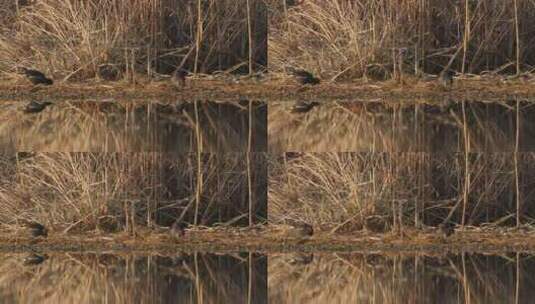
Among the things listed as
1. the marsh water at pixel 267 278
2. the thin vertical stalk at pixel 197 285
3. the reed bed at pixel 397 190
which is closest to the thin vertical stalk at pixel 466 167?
the reed bed at pixel 397 190

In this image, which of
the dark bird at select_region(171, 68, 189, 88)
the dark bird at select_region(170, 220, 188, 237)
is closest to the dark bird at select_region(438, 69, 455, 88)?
the dark bird at select_region(171, 68, 189, 88)

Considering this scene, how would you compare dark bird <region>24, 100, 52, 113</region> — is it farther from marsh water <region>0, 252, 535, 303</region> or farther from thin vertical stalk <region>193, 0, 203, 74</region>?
marsh water <region>0, 252, 535, 303</region>

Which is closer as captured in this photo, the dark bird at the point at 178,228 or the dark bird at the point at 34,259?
the dark bird at the point at 34,259

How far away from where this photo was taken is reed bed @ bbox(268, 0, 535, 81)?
11.7m

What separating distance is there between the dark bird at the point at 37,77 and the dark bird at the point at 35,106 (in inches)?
6.1

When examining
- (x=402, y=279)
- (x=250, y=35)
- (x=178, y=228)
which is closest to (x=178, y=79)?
(x=250, y=35)

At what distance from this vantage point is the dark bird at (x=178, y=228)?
34.2ft

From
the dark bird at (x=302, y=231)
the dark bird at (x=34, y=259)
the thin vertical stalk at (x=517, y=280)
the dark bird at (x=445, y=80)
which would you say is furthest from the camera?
the dark bird at (x=445, y=80)

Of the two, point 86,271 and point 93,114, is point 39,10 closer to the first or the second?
point 93,114

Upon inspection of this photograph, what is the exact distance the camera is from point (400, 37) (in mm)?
11758

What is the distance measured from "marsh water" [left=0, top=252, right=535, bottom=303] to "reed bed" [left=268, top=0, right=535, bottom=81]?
1.85 meters

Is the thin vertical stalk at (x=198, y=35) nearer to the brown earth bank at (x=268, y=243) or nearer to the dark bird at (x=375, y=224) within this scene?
the brown earth bank at (x=268, y=243)

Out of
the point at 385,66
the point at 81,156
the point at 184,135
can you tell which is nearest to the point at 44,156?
the point at 81,156

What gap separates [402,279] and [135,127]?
2.37 m
